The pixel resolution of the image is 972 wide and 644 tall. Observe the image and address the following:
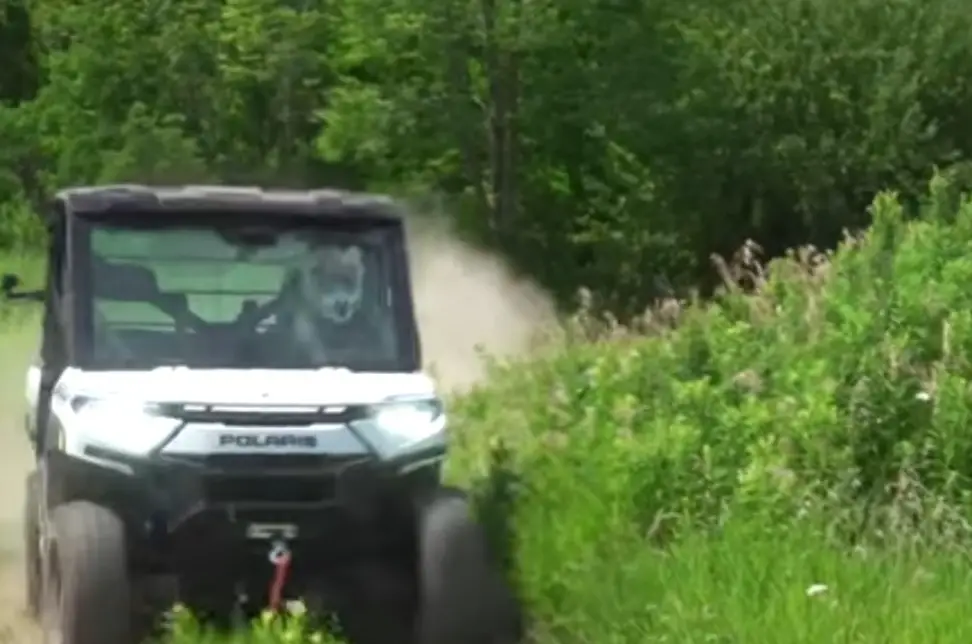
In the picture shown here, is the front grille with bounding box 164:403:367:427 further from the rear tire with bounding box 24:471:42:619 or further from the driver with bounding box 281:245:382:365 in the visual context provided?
the rear tire with bounding box 24:471:42:619

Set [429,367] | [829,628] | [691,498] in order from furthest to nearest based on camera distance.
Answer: [429,367] → [691,498] → [829,628]

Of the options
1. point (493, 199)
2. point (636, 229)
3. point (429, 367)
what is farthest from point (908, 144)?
point (429, 367)

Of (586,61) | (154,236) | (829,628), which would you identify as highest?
(586,61)

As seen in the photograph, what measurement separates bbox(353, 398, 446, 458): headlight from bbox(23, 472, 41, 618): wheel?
1841mm

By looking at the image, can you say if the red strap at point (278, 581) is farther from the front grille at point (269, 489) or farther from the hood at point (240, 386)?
the hood at point (240, 386)

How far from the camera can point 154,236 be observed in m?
8.88

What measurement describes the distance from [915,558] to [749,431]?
4.64ft

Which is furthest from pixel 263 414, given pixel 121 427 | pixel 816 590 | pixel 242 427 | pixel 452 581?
pixel 816 590

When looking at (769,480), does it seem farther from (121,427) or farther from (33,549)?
(33,549)

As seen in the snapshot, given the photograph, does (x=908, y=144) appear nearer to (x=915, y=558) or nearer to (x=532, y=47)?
(x=532, y=47)

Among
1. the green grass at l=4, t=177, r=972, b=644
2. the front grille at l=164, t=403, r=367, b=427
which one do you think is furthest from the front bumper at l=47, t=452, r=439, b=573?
the green grass at l=4, t=177, r=972, b=644

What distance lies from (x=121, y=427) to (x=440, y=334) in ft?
40.9

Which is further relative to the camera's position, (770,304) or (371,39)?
(371,39)

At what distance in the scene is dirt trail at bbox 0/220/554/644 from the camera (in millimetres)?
10860
